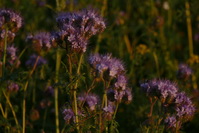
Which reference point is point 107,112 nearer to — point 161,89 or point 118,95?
point 118,95

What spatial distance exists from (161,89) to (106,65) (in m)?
0.46

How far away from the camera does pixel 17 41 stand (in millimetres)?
6703

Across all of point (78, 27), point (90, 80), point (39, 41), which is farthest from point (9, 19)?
point (90, 80)

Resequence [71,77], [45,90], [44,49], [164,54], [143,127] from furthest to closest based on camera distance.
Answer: [164,54]
[45,90]
[44,49]
[143,127]
[71,77]

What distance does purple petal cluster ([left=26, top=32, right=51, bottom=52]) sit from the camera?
13.4 ft

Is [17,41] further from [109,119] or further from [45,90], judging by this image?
[109,119]

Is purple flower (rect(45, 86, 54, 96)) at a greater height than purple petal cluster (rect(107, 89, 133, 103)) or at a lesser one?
greater

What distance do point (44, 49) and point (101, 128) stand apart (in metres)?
1.17

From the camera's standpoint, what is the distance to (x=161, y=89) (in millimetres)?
3371

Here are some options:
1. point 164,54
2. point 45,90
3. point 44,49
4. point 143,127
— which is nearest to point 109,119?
point 143,127

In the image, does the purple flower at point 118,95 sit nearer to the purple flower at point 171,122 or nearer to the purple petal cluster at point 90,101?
the purple petal cluster at point 90,101

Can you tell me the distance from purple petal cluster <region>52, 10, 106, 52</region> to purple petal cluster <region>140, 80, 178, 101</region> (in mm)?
577

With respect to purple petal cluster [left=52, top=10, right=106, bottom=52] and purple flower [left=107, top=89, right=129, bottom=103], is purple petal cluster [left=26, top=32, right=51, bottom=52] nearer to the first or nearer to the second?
purple petal cluster [left=52, top=10, right=106, bottom=52]

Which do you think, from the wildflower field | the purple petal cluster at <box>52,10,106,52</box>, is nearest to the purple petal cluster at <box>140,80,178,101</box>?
the wildflower field
